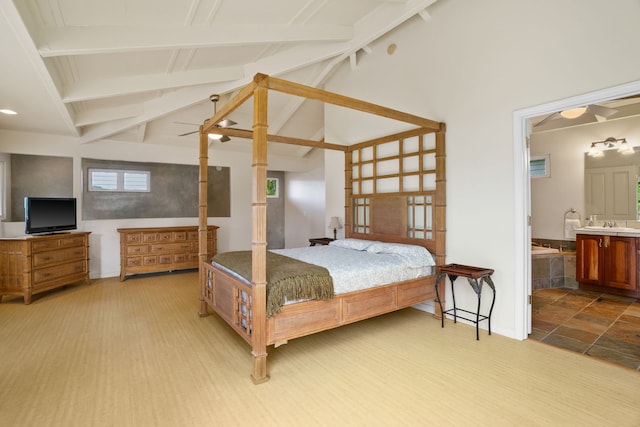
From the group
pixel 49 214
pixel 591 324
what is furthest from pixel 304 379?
pixel 49 214

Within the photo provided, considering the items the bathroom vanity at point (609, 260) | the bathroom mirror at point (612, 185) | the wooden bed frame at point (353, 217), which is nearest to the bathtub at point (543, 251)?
the bathroom vanity at point (609, 260)

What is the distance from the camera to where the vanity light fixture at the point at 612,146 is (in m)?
4.95

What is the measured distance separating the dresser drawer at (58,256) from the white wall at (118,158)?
0.63 m

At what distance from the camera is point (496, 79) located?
3361 mm

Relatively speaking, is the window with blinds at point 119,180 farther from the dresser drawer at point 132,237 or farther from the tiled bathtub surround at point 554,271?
the tiled bathtub surround at point 554,271

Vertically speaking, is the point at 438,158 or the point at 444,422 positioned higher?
the point at 438,158

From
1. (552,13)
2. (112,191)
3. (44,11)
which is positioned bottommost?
(112,191)

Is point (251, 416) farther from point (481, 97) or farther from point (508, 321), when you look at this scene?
point (481, 97)

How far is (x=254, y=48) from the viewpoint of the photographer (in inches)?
163

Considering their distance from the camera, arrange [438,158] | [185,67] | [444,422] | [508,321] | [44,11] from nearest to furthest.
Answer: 1. [444,422]
2. [44,11]
3. [508,321]
4. [438,158]
5. [185,67]

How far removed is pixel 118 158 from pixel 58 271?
2360 mm

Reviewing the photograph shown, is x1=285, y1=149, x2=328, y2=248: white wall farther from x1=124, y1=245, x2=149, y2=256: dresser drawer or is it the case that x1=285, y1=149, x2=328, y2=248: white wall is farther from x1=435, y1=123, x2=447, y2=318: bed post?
x1=435, y1=123, x2=447, y2=318: bed post

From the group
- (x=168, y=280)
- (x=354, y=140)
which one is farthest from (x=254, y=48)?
(x=168, y=280)

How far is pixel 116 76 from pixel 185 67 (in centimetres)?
84
